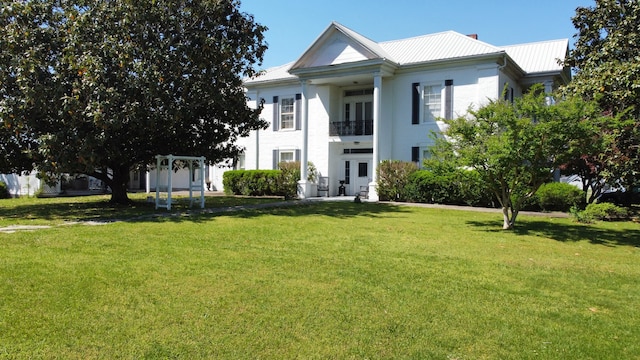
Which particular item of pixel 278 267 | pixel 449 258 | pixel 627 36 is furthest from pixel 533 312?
pixel 627 36

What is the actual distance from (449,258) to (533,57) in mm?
20828

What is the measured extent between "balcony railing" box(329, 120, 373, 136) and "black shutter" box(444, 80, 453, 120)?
4049 millimetres

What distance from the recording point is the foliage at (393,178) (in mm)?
20047

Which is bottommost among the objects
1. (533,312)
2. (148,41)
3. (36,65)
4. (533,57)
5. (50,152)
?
(533,312)

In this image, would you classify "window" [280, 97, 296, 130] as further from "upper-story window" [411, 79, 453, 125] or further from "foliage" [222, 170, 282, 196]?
"upper-story window" [411, 79, 453, 125]

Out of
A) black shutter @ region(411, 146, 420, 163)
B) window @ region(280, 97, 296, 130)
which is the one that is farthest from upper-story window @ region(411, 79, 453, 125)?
window @ region(280, 97, 296, 130)

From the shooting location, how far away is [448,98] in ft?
68.4

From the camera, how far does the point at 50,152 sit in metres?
12.7

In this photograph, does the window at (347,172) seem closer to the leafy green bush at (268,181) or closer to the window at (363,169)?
the window at (363,169)

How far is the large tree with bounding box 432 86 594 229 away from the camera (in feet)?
34.0

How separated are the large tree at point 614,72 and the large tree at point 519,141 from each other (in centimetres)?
66

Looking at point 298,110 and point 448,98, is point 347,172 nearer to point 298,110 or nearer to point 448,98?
point 298,110

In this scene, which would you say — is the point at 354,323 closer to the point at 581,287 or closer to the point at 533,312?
the point at 533,312

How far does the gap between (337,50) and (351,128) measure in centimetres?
414
